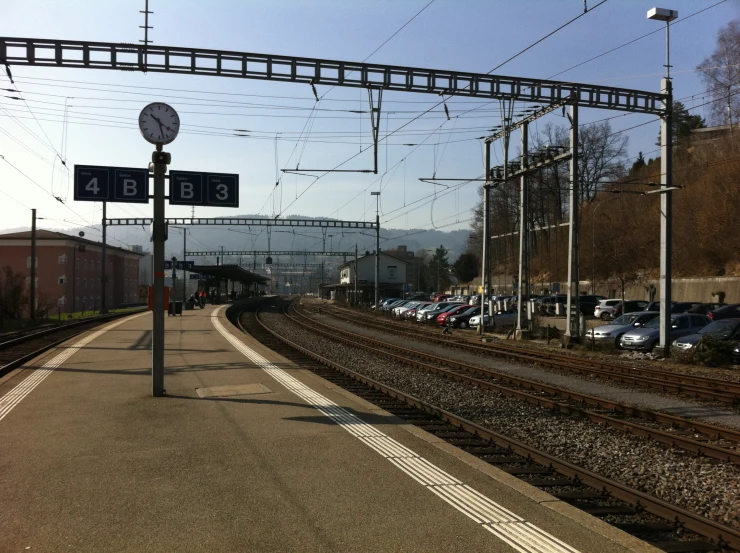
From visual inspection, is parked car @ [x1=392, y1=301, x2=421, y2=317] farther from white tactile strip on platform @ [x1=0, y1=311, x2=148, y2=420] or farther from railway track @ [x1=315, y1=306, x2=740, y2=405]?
white tactile strip on platform @ [x1=0, y1=311, x2=148, y2=420]

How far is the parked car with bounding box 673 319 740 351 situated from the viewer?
67.1 ft

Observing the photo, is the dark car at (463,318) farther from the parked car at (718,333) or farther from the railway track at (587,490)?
the railway track at (587,490)

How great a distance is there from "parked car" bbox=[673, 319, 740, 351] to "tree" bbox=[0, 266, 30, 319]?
132 feet

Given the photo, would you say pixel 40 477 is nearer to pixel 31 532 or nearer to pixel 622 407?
pixel 31 532

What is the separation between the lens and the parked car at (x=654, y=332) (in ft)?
74.1

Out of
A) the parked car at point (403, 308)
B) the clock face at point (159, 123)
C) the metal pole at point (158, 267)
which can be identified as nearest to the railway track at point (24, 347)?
the metal pole at point (158, 267)

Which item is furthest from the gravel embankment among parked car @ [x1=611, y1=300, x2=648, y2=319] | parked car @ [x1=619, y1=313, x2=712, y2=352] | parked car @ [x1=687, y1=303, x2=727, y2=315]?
parked car @ [x1=611, y1=300, x2=648, y2=319]

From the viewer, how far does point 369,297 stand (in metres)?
102

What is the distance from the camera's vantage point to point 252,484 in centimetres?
616

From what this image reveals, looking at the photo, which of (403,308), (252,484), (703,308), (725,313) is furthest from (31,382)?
(403,308)

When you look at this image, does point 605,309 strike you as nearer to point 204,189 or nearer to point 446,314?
point 446,314

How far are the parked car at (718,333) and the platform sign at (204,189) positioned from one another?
15.3 metres

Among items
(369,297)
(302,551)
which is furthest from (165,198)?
(369,297)

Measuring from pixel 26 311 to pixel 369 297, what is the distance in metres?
57.8
